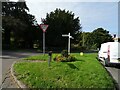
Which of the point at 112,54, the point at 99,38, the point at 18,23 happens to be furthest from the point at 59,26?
the point at 99,38

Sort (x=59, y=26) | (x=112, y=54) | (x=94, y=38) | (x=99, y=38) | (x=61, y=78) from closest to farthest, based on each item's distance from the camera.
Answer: (x=61, y=78) < (x=112, y=54) < (x=59, y=26) < (x=99, y=38) < (x=94, y=38)

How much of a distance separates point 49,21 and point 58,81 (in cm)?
4367

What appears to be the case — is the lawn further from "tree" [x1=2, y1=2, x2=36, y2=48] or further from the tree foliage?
the tree foliage

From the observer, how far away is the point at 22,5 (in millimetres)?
52531

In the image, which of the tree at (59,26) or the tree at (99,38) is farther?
the tree at (99,38)

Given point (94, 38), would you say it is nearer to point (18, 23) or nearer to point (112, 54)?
point (18, 23)

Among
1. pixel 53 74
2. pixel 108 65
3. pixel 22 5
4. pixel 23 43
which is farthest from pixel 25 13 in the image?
pixel 53 74

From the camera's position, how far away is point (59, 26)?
51.0m

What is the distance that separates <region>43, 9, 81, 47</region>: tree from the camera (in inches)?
2005

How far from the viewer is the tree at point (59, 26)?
167ft

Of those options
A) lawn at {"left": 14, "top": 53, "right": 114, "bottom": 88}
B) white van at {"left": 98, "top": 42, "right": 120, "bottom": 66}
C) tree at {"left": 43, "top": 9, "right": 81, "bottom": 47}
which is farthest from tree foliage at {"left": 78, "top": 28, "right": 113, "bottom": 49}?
lawn at {"left": 14, "top": 53, "right": 114, "bottom": 88}

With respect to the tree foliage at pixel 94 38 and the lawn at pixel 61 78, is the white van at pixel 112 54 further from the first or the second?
the tree foliage at pixel 94 38

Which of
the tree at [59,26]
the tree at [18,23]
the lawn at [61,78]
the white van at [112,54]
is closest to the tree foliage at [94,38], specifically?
the tree at [59,26]

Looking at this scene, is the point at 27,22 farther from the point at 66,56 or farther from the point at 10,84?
the point at 10,84
